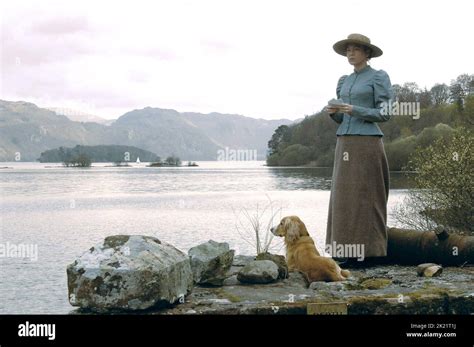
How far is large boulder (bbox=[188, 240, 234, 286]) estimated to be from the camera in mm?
8516

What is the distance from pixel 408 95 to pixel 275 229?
61834mm

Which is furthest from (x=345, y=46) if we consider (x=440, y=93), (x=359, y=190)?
(x=440, y=93)

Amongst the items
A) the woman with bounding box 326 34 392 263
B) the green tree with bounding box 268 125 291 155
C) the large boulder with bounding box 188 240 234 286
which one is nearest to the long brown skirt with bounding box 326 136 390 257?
the woman with bounding box 326 34 392 263

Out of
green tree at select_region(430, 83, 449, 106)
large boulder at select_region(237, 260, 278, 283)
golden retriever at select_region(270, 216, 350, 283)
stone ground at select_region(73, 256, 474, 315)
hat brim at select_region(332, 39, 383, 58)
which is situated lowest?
stone ground at select_region(73, 256, 474, 315)

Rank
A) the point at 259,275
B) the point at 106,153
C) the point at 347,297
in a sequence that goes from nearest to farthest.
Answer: the point at 347,297
the point at 259,275
the point at 106,153

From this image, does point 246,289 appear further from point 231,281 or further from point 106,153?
point 106,153

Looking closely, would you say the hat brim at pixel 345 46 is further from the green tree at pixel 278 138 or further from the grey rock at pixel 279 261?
the green tree at pixel 278 138

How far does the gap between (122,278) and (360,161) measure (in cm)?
385

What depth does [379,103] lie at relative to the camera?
8.95m

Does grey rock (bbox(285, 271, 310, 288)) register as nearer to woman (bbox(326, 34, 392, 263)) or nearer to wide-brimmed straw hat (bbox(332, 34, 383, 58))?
woman (bbox(326, 34, 392, 263))

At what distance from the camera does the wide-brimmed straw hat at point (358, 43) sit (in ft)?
29.1

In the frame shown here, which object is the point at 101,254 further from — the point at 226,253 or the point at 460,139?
the point at 460,139
